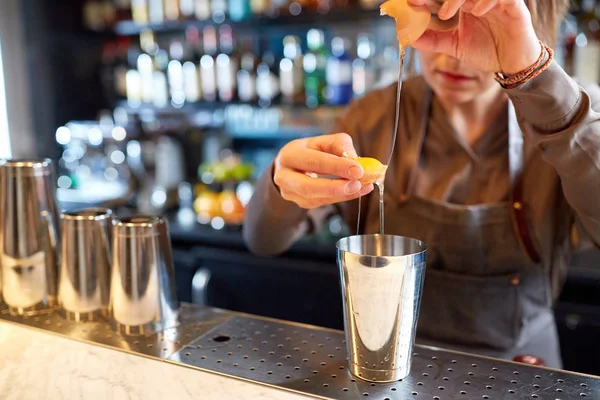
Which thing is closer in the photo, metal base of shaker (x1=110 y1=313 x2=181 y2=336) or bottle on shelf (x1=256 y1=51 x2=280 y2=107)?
metal base of shaker (x1=110 y1=313 x2=181 y2=336)

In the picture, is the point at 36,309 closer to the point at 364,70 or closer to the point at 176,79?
the point at 364,70

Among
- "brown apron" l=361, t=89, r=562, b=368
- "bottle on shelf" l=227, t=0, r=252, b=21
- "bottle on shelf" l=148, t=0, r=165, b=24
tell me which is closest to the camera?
"brown apron" l=361, t=89, r=562, b=368

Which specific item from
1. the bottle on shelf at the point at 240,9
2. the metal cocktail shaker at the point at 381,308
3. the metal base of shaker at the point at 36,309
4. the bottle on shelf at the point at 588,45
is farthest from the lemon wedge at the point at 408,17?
the bottle on shelf at the point at 240,9

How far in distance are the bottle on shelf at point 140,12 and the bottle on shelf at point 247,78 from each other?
2.04 ft

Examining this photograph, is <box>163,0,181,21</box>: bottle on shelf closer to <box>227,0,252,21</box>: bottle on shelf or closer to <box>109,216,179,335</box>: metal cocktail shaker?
<box>227,0,252,21</box>: bottle on shelf

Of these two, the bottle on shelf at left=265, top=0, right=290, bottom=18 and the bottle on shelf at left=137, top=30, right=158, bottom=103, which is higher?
the bottle on shelf at left=265, top=0, right=290, bottom=18

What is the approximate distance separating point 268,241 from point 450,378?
513 millimetres

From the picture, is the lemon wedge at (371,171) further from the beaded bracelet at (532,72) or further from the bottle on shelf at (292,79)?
the bottle on shelf at (292,79)

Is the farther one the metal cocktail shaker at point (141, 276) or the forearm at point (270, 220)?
the forearm at point (270, 220)

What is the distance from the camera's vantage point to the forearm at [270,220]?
1.10 metres

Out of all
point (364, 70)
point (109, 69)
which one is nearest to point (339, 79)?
point (364, 70)

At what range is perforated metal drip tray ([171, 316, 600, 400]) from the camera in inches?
30.9

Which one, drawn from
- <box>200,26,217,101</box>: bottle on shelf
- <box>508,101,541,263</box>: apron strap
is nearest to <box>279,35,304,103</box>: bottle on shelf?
<box>200,26,217,101</box>: bottle on shelf

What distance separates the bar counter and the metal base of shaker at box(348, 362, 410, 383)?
11mm
